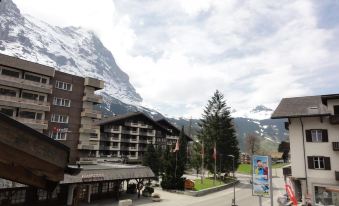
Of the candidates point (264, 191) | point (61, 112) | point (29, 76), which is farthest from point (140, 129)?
point (264, 191)

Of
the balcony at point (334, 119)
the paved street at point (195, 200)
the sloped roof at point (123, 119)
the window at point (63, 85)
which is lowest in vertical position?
the paved street at point (195, 200)

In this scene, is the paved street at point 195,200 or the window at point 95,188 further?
the window at point 95,188

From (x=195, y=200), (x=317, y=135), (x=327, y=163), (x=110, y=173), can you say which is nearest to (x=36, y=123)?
(x=110, y=173)

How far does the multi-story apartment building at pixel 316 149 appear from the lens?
35.9 metres

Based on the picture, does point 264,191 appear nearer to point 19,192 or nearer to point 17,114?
point 19,192

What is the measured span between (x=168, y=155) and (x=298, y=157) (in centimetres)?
2264

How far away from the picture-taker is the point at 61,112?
57.3 metres

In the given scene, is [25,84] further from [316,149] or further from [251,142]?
[251,142]

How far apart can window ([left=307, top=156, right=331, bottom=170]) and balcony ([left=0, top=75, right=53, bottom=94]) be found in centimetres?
4354

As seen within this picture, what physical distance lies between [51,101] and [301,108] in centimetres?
4196

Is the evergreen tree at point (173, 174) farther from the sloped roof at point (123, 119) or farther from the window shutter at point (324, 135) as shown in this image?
the sloped roof at point (123, 119)

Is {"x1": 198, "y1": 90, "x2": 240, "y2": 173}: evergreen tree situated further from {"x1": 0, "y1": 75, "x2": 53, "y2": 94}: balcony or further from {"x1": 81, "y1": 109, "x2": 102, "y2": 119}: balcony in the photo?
{"x1": 0, "y1": 75, "x2": 53, "y2": 94}: balcony

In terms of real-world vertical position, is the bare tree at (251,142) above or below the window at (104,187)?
above

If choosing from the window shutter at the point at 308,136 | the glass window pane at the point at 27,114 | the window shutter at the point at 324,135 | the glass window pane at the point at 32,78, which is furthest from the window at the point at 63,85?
the window shutter at the point at 324,135
